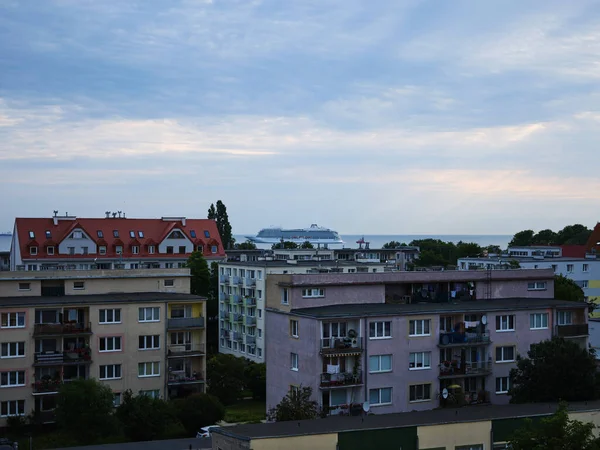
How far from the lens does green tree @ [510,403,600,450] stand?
22578 millimetres

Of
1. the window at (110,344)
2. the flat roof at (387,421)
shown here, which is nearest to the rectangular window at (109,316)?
the window at (110,344)

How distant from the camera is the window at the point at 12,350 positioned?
44.8 m

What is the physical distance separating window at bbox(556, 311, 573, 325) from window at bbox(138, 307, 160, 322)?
2243 cm

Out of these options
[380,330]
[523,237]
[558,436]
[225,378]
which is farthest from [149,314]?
[523,237]

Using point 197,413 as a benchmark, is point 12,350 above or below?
above

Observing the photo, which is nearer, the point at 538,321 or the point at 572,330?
the point at 538,321

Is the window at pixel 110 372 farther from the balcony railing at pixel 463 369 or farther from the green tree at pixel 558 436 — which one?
the green tree at pixel 558 436

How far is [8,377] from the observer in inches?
1761

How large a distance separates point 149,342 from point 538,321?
21.6 meters

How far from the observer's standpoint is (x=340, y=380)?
39.8 meters

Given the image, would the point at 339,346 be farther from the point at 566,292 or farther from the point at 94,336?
the point at 566,292

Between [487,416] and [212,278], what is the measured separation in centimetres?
5396

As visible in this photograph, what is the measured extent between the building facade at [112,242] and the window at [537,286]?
156 ft

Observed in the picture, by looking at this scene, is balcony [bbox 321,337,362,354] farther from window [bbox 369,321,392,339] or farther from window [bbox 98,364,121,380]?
window [bbox 98,364,121,380]
